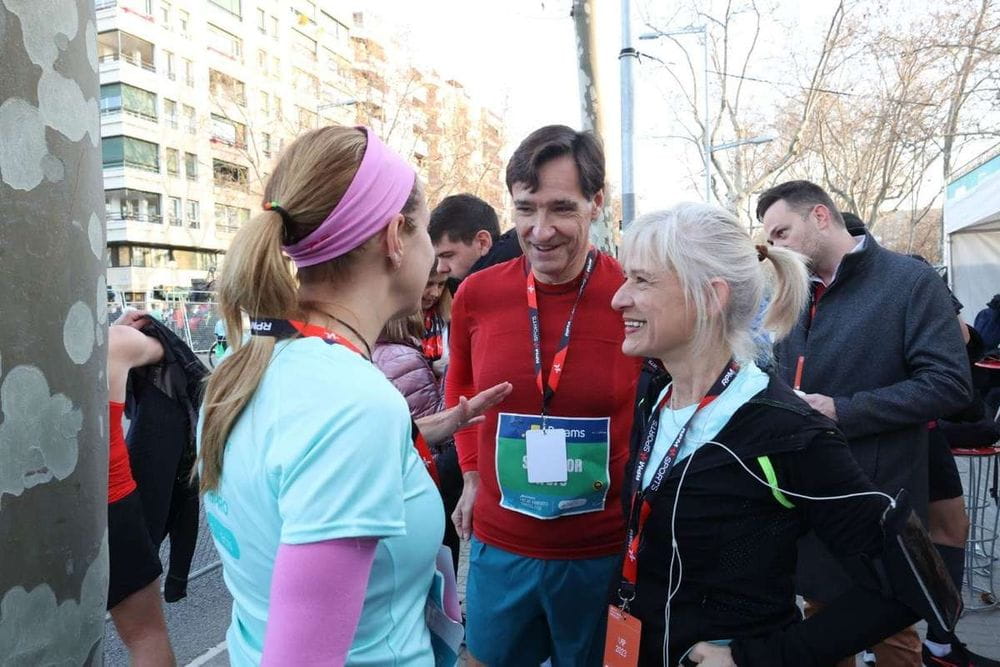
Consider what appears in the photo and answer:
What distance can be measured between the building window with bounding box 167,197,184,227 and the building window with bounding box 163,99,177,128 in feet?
13.7

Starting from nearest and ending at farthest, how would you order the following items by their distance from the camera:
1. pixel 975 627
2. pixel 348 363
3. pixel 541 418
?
pixel 348 363
pixel 541 418
pixel 975 627

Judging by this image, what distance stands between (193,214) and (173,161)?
3145mm

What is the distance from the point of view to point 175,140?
136ft

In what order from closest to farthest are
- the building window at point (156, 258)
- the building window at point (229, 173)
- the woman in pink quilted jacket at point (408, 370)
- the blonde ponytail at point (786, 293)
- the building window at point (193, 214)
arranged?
the blonde ponytail at point (786, 293), the woman in pink quilted jacket at point (408, 370), the building window at point (229, 173), the building window at point (156, 258), the building window at point (193, 214)

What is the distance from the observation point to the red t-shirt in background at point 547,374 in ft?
8.02

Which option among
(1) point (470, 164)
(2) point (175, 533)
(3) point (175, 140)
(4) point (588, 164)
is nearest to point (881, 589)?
(4) point (588, 164)

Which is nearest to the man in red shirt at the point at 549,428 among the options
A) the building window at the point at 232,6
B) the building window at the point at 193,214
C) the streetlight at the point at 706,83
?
the streetlight at the point at 706,83

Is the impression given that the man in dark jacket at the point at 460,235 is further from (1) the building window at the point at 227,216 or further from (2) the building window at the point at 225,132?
(1) the building window at the point at 227,216

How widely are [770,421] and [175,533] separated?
282cm

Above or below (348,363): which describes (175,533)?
below

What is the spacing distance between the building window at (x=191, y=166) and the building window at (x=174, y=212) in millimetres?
1535

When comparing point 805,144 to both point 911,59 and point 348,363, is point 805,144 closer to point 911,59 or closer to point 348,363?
point 911,59

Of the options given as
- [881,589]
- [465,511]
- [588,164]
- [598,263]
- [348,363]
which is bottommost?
[465,511]

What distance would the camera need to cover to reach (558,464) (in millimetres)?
2406
